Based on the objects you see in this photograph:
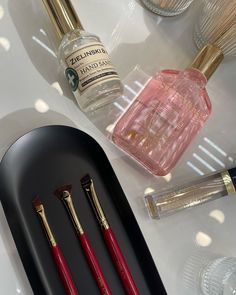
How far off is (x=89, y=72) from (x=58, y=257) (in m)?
0.19

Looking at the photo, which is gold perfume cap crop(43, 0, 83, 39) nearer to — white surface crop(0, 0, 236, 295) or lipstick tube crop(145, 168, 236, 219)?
white surface crop(0, 0, 236, 295)

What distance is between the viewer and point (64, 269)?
50 cm

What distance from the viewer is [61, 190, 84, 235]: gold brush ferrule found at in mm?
516

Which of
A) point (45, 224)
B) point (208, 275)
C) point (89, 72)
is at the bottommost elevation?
point (208, 275)

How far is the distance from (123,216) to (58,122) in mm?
128

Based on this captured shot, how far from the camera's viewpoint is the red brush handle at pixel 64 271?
49 cm

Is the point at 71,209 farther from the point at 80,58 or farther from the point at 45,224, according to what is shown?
the point at 80,58

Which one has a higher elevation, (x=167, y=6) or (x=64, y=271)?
(x=167, y=6)

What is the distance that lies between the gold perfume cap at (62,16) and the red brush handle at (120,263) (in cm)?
22

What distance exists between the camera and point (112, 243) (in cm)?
52

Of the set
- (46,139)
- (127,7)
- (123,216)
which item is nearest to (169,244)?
(123,216)

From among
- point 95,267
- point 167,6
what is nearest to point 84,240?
point 95,267

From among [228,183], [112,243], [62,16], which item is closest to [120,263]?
[112,243]

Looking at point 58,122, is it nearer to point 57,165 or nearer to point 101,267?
point 57,165
